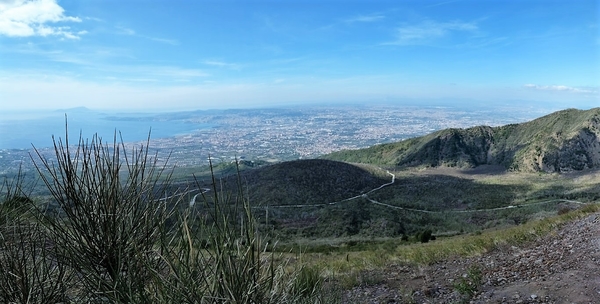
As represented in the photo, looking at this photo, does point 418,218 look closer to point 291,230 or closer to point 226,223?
point 291,230

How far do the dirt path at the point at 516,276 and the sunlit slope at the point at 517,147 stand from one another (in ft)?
179

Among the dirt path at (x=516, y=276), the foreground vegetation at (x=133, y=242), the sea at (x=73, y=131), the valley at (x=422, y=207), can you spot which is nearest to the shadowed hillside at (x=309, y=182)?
the valley at (x=422, y=207)

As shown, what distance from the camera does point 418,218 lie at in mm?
28984

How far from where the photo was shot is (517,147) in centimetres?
6294

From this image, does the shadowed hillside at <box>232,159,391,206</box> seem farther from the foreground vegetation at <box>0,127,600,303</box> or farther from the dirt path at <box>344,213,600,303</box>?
the foreground vegetation at <box>0,127,600,303</box>

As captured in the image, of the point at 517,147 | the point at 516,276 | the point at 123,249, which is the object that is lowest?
the point at 517,147

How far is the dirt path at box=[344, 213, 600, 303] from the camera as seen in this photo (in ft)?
18.9

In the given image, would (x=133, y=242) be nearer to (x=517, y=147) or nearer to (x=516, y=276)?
(x=516, y=276)

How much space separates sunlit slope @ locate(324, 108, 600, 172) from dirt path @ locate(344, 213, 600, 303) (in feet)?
179

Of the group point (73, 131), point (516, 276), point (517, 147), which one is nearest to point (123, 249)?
point (516, 276)

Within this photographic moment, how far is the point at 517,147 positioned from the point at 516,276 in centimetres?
6527

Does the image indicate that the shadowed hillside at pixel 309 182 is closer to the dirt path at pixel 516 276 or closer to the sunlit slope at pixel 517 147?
the sunlit slope at pixel 517 147

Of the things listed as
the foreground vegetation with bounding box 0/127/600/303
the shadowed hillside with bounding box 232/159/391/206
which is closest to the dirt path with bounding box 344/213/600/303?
the foreground vegetation with bounding box 0/127/600/303

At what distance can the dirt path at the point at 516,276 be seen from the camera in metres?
5.77
